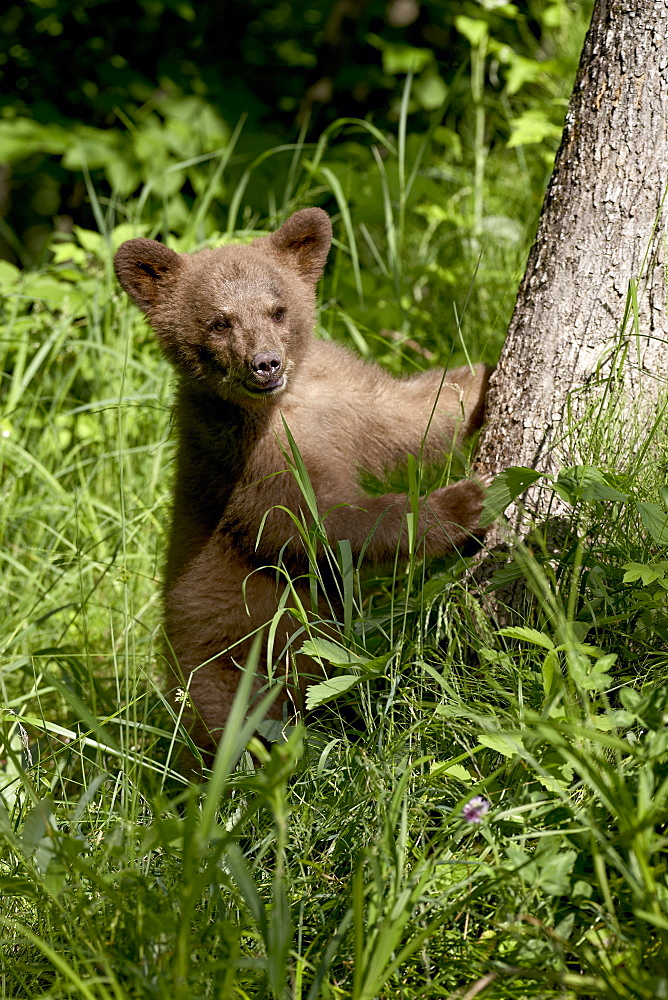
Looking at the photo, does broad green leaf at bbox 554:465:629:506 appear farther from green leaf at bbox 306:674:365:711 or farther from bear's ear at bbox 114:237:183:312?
bear's ear at bbox 114:237:183:312

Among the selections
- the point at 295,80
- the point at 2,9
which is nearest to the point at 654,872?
the point at 295,80

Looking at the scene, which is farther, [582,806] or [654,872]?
[582,806]

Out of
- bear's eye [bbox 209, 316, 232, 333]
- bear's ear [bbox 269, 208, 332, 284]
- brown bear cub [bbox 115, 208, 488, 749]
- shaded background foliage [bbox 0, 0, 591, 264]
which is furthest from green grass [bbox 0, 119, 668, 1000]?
shaded background foliage [bbox 0, 0, 591, 264]

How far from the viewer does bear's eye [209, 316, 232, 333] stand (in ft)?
10.5

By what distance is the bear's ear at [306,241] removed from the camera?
3.51 m

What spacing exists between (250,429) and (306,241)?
84cm

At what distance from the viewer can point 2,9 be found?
703 centimetres

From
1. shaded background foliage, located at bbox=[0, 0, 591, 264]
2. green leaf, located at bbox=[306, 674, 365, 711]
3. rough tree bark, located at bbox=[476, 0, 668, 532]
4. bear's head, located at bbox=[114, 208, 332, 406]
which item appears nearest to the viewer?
green leaf, located at bbox=[306, 674, 365, 711]

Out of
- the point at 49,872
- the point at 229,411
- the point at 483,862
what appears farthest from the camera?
the point at 229,411

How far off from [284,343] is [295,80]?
4.94 metres

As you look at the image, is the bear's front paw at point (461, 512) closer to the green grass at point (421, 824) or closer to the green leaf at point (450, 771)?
the green grass at point (421, 824)

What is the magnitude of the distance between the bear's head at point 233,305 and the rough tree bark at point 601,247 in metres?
0.88

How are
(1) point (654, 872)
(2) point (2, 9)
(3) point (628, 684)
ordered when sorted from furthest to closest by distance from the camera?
(2) point (2, 9) → (3) point (628, 684) → (1) point (654, 872)

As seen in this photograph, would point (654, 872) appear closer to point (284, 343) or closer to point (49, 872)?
point (49, 872)
